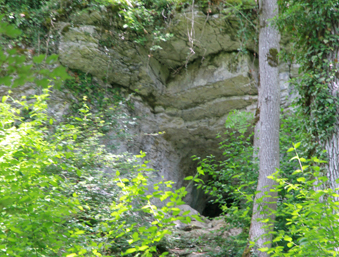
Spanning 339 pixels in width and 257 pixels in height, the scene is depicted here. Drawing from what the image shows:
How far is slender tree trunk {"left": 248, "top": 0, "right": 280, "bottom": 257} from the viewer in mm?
3634

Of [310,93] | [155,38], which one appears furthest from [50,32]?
[310,93]

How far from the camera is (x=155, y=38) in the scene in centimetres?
604

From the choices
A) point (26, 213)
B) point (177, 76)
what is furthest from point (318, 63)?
point (177, 76)

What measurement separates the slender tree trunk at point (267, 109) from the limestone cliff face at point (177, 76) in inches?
65.3

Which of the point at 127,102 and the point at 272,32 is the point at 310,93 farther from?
the point at 127,102

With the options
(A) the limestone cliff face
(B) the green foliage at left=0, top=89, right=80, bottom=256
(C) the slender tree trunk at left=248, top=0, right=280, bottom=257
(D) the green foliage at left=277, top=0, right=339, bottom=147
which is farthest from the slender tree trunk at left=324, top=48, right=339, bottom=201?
(A) the limestone cliff face

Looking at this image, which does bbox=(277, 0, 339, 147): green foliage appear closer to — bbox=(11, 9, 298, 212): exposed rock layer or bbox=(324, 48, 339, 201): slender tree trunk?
bbox=(324, 48, 339, 201): slender tree trunk

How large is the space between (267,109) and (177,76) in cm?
410

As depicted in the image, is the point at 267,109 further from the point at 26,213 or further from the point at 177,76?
the point at 177,76

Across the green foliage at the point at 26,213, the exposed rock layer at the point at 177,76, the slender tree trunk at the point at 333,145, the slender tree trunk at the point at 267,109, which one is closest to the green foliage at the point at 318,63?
the slender tree trunk at the point at 333,145

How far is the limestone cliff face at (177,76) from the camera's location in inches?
243

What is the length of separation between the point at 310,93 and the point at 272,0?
2065mm

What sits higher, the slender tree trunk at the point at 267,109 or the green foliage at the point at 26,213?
the slender tree trunk at the point at 267,109

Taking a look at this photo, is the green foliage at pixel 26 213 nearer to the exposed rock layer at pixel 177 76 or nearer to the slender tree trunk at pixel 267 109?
the slender tree trunk at pixel 267 109
